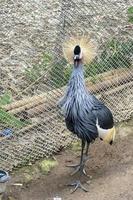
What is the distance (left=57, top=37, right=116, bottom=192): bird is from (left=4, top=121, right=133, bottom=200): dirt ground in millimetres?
153

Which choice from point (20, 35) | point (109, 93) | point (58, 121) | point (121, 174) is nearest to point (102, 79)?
point (109, 93)

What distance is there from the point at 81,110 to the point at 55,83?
3.13ft

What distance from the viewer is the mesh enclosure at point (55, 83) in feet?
21.1

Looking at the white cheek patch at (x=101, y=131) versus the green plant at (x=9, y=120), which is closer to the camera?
the white cheek patch at (x=101, y=131)

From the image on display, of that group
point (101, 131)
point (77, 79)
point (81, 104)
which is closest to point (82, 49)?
point (77, 79)

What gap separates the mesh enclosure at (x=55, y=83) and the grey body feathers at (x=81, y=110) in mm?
677

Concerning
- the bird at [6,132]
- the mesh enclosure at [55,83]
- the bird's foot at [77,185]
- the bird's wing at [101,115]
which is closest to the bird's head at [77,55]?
the bird's wing at [101,115]

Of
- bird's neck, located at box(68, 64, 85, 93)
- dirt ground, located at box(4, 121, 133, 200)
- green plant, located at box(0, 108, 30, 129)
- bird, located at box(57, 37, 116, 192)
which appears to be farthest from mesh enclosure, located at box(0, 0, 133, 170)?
bird's neck, located at box(68, 64, 85, 93)

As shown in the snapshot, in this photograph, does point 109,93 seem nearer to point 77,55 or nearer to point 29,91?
point 29,91

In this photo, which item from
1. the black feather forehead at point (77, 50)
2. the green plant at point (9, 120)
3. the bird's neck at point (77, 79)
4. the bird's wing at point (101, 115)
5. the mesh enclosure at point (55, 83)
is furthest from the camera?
the mesh enclosure at point (55, 83)

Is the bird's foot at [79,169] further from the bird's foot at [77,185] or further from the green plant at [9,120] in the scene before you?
the green plant at [9,120]

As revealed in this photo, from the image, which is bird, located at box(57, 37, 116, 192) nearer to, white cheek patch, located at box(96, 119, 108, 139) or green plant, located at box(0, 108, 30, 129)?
white cheek patch, located at box(96, 119, 108, 139)

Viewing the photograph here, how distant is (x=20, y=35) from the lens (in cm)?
870

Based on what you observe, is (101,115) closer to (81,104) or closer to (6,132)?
(81,104)
